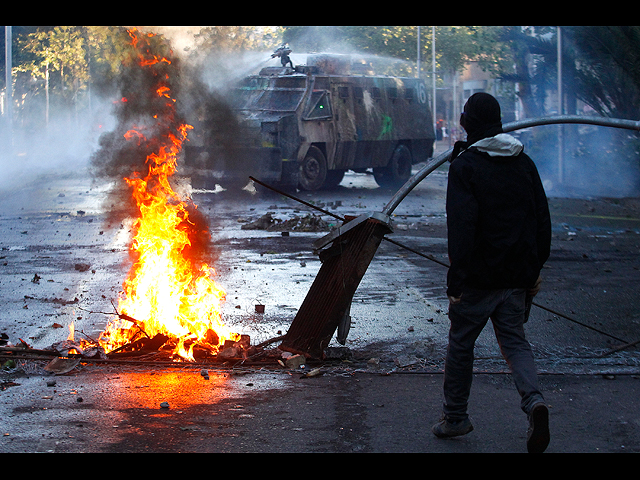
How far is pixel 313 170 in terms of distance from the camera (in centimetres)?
1814

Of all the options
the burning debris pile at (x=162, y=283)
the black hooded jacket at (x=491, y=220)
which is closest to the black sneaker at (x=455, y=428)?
the black hooded jacket at (x=491, y=220)

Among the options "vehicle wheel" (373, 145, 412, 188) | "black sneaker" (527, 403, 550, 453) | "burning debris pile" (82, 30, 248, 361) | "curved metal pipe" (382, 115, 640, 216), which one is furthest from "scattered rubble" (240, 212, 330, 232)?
"black sneaker" (527, 403, 550, 453)

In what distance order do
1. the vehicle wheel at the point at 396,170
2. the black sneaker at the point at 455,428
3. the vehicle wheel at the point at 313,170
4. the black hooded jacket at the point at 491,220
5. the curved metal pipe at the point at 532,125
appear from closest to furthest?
the black hooded jacket at the point at 491,220
the black sneaker at the point at 455,428
the curved metal pipe at the point at 532,125
the vehicle wheel at the point at 313,170
the vehicle wheel at the point at 396,170

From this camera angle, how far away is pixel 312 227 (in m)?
12.3

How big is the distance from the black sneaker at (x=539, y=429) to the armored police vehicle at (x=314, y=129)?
13.6m

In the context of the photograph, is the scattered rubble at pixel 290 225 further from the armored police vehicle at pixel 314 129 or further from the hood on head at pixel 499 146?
the hood on head at pixel 499 146

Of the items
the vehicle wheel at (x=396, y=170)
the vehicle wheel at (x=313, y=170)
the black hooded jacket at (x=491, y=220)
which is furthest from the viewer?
the vehicle wheel at (x=396, y=170)

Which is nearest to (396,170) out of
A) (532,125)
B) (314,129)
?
(314,129)

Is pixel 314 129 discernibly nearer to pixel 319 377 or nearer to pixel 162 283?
pixel 162 283

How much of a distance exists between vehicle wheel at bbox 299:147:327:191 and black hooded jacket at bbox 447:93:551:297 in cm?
1406

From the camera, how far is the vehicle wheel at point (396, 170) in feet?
68.4

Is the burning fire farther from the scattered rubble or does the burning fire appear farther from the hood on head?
the scattered rubble

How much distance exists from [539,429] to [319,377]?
1667 millimetres

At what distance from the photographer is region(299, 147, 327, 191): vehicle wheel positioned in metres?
17.8
